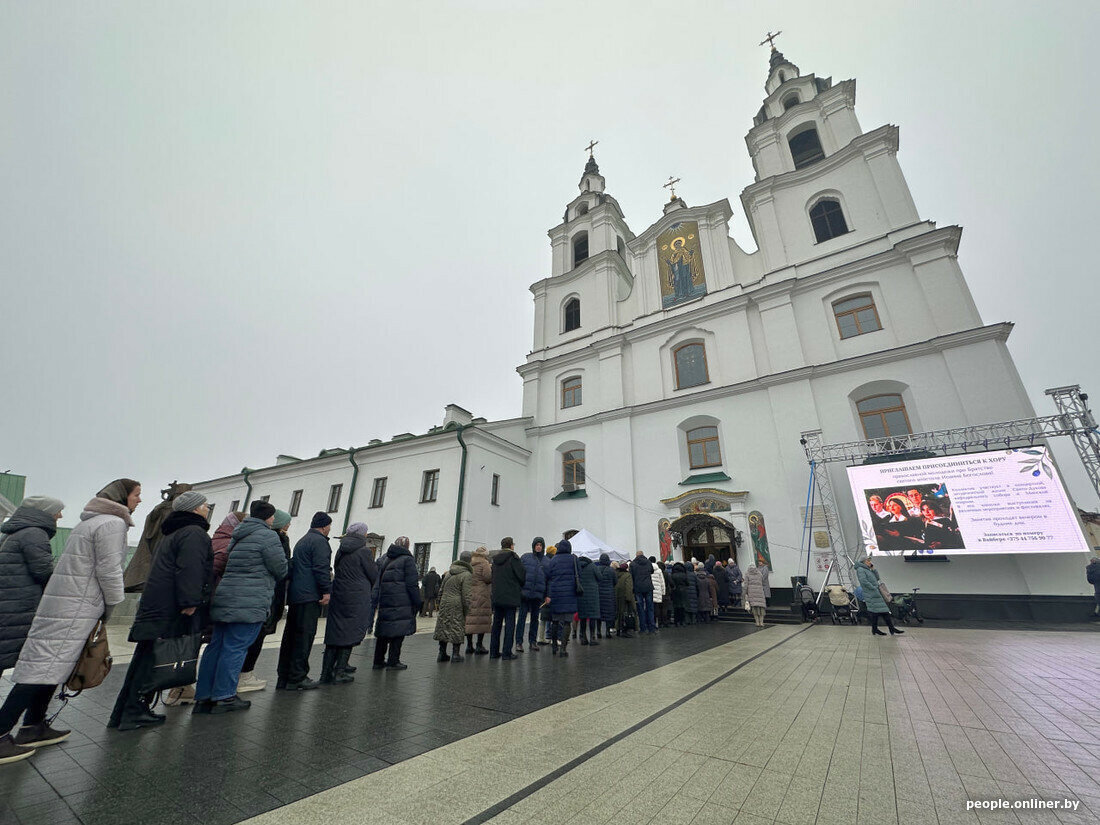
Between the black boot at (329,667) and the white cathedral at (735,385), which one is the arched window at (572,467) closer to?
the white cathedral at (735,385)

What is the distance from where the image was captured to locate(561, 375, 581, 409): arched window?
20.8 metres

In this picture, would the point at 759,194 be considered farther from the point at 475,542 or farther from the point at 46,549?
the point at 46,549

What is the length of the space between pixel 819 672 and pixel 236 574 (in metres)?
6.88

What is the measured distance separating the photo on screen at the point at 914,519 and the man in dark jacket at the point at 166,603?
47.5 feet

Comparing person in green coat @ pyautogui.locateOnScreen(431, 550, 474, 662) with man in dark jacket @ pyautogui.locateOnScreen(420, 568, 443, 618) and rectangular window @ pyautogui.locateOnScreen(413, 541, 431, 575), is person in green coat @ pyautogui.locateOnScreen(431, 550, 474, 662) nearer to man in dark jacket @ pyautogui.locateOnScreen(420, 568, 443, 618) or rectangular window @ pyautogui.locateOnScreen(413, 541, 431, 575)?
man in dark jacket @ pyautogui.locateOnScreen(420, 568, 443, 618)

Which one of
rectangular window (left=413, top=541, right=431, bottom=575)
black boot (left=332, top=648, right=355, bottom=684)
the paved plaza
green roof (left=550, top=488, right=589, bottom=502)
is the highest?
green roof (left=550, top=488, right=589, bottom=502)

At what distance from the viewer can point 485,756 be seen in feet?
9.70

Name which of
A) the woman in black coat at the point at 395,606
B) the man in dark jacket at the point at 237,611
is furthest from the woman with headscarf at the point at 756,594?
the man in dark jacket at the point at 237,611

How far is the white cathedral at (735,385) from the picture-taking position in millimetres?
13445

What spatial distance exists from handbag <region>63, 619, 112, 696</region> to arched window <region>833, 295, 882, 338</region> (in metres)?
18.5

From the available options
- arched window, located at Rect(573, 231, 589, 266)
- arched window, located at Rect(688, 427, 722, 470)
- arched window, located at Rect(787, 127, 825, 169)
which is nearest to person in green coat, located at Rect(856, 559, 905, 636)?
arched window, located at Rect(688, 427, 722, 470)

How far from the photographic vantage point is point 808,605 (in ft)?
40.4

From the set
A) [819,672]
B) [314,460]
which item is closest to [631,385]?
[819,672]

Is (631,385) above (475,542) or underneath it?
above
